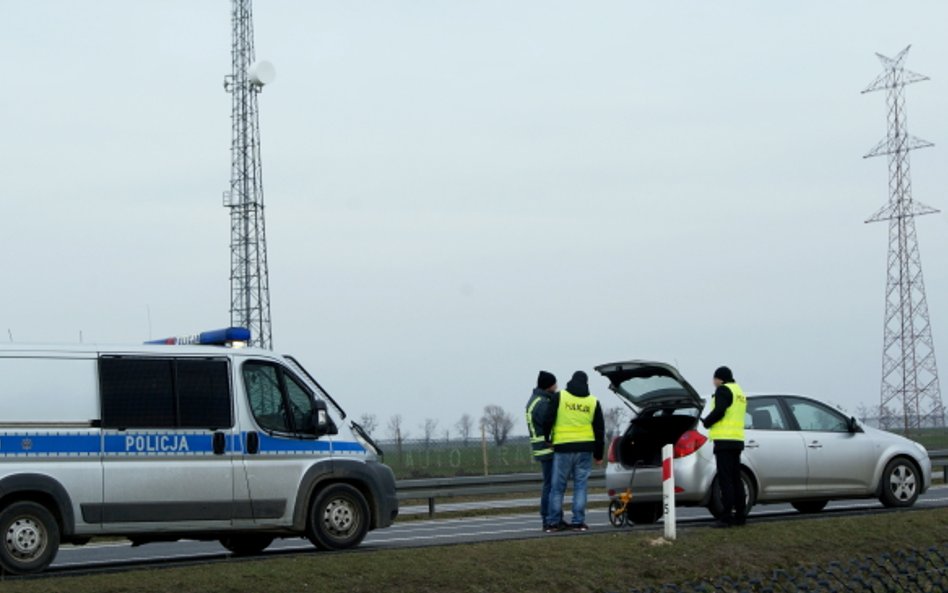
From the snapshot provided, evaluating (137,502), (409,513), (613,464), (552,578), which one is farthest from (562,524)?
(409,513)

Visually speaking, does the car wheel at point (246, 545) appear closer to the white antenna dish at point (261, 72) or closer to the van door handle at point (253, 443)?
the van door handle at point (253, 443)

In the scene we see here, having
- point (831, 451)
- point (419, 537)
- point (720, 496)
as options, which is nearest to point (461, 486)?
point (419, 537)

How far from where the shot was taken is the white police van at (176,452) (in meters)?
13.2

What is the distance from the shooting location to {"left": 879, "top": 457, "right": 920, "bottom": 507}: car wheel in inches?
726

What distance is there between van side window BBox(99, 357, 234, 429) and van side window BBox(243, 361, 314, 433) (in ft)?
1.04

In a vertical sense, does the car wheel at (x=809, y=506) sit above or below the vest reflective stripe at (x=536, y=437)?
below

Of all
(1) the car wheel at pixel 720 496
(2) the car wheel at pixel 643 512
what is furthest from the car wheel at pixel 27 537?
(2) the car wheel at pixel 643 512

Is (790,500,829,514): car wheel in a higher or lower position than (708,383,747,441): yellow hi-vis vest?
lower

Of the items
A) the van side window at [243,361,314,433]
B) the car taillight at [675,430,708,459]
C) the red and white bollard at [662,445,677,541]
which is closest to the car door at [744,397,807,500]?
the car taillight at [675,430,708,459]

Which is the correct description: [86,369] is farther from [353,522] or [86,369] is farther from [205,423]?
[353,522]

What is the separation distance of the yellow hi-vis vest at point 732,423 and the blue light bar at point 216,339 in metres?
5.16

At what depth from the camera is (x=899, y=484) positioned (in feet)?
61.1

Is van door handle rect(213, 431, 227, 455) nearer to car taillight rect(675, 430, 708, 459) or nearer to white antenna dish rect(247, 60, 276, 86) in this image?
car taillight rect(675, 430, 708, 459)

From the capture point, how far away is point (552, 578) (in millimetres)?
13039
